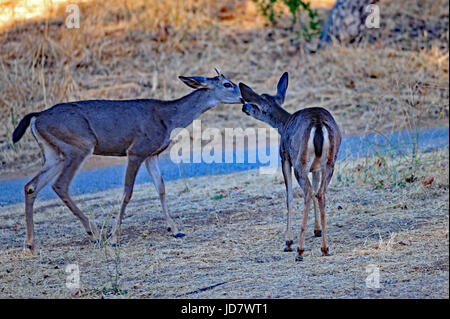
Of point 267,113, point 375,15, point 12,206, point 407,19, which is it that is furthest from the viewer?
point 407,19

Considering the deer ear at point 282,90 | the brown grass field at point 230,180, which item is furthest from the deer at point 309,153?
the deer ear at point 282,90

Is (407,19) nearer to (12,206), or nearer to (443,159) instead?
(443,159)

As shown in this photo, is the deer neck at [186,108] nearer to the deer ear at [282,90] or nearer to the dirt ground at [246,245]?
the deer ear at [282,90]

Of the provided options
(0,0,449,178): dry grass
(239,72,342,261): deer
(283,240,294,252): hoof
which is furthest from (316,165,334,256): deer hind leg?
(0,0,449,178): dry grass

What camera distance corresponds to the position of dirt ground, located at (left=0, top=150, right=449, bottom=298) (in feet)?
18.8

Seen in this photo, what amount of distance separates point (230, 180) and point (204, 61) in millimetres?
7369

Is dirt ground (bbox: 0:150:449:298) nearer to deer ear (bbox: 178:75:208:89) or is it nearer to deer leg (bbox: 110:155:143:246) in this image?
deer leg (bbox: 110:155:143:246)

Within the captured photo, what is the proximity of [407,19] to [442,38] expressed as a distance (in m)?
1.45

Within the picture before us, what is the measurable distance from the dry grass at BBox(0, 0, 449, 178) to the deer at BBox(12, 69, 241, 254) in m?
4.44

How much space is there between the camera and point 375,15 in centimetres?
1789

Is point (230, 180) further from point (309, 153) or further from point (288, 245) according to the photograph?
point (309, 153)

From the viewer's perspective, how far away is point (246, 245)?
716cm

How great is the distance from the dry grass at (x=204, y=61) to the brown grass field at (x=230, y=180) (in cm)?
4
